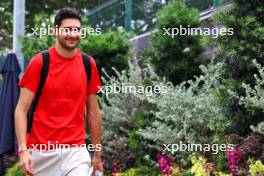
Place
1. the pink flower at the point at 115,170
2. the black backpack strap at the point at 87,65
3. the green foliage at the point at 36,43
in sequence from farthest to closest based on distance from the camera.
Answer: the green foliage at the point at 36,43 → the pink flower at the point at 115,170 → the black backpack strap at the point at 87,65

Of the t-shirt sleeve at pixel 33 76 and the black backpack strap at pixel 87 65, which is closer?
the t-shirt sleeve at pixel 33 76

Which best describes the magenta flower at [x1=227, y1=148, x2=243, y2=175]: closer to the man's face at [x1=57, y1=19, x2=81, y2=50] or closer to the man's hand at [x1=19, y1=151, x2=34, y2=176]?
the man's face at [x1=57, y1=19, x2=81, y2=50]

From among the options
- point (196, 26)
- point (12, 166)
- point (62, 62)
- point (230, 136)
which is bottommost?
point (12, 166)

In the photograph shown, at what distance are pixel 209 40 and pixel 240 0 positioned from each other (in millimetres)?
525

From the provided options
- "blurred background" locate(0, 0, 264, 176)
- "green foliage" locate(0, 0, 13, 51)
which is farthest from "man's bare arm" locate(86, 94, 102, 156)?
"green foliage" locate(0, 0, 13, 51)

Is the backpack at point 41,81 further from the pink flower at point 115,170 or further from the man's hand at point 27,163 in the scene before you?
the pink flower at point 115,170

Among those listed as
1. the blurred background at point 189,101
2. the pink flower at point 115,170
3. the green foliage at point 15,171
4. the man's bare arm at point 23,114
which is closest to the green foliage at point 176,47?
the blurred background at point 189,101

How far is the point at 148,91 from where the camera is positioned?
7617 millimetres

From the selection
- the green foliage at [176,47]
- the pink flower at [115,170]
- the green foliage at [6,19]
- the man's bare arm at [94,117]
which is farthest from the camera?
the green foliage at [6,19]

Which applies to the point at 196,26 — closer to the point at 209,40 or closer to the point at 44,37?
the point at 209,40

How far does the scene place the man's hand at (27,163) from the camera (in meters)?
4.18

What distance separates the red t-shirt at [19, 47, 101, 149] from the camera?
442cm

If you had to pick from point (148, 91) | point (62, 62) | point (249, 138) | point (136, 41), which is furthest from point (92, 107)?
point (136, 41)

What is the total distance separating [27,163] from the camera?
420 cm
